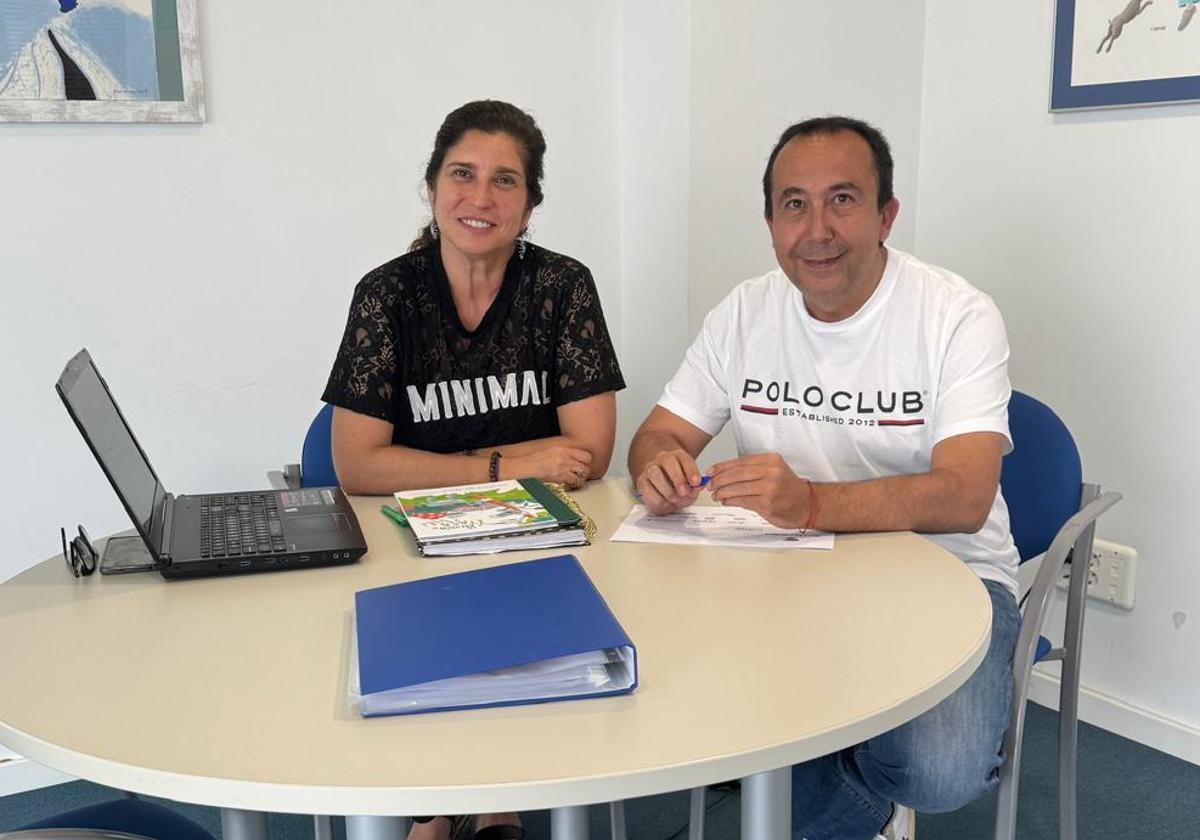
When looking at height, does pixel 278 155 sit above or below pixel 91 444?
above

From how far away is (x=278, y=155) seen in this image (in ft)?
8.34

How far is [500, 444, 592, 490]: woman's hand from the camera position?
1851 mm

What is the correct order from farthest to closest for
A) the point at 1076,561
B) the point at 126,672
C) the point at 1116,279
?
the point at 1116,279 → the point at 1076,561 → the point at 126,672

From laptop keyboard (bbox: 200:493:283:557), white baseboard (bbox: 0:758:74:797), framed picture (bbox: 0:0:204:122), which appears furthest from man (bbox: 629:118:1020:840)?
white baseboard (bbox: 0:758:74:797)

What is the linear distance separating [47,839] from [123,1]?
6.32 feet

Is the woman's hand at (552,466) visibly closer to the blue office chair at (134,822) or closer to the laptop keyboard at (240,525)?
the laptop keyboard at (240,525)

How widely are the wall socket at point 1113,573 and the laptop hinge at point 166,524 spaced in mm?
1971

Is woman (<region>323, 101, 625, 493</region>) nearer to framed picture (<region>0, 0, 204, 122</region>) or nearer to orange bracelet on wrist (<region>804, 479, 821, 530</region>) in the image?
orange bracelet on wrist (<region>804, 479, 821, 530</region>)

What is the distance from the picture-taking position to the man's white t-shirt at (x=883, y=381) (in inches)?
68.7

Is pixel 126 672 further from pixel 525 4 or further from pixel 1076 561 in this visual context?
pixel 525 4

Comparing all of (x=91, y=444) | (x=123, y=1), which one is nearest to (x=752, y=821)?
(x=91, y=444)

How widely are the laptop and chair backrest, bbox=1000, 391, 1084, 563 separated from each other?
119 centimetres

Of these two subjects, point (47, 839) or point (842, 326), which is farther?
point (842, 326)

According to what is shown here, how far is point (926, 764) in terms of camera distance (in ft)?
5.03
